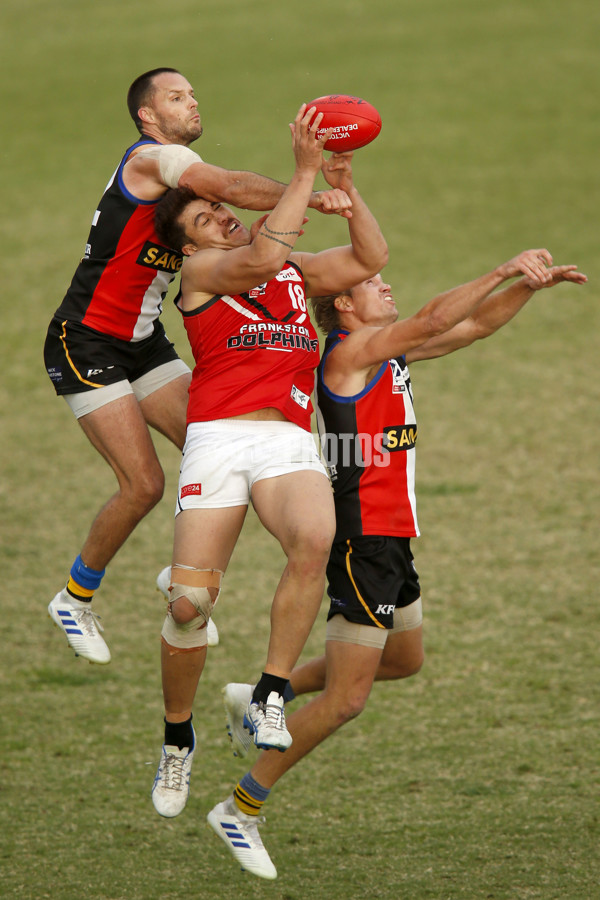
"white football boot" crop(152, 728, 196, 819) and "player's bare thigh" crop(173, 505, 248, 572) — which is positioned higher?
"player's bare thigh" crop(173, 505, 248, 572)

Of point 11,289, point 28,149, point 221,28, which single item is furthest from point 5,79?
point 11,289

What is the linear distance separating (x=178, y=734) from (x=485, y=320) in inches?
98.3

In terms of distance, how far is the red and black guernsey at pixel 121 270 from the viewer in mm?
5559

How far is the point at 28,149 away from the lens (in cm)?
2086

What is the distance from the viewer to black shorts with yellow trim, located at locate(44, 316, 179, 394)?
19.0ft

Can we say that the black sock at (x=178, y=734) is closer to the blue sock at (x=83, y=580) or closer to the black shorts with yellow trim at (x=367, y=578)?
the black shorts with yellow trim at (x=367, y=578)

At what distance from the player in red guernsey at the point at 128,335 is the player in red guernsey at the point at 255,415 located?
31cm

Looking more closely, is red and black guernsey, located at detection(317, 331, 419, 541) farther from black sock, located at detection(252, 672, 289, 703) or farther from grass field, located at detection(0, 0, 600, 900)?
grass field, located at detection(0, 0, 600, 900)

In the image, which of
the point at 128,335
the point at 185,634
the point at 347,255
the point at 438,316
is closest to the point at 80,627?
the point at 185,634

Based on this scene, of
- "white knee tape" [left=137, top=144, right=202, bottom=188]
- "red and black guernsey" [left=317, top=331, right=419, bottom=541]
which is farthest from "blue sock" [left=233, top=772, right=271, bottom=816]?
"white knee tape" [left=137, top=144, right=202, bottom=188]

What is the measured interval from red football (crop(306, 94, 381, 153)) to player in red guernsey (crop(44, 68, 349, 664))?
0.87m

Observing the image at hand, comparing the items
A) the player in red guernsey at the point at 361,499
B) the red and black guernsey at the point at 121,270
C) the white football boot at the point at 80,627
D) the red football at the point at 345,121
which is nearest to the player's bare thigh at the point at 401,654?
the player in red guernsey at the point at 361,499

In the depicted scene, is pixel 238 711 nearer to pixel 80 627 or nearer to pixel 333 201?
pixel 80 627

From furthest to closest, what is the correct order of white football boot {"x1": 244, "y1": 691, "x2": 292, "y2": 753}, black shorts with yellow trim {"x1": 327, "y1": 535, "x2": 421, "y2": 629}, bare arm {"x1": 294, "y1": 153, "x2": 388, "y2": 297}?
1. black shorts with yellow trim {"x1": 327, "y1": 535, "x2": 421, "y2": 629}
2. bare arm {"x1": 294, "y1": 153, "x2": 388, "y2": 297}
3. white football boot {"x1": 244, "y1": 691, "x2": 292, "y2": 753}
